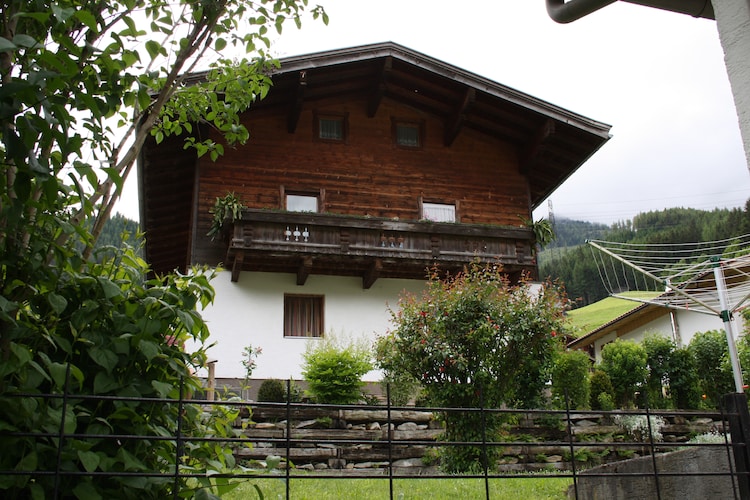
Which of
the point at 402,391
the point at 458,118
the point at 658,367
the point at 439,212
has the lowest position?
the point at 402,391

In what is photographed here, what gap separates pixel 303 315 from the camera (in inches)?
704

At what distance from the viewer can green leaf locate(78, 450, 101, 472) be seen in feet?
9.32

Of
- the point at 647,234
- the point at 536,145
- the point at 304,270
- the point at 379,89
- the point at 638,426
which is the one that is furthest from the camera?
the point at 647,234

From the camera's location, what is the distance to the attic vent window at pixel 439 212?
767 inches

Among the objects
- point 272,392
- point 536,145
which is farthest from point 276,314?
point 536,145

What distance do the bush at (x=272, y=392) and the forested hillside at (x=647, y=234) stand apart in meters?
34.6

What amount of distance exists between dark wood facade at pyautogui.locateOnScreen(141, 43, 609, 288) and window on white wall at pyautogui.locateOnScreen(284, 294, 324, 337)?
805 millimetres

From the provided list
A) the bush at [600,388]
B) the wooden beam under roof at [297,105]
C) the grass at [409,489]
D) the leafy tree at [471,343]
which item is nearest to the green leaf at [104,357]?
the grass at [409,489]

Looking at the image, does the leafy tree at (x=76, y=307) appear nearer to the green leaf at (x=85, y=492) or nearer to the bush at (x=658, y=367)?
the green leaf at (x=85, y=492)

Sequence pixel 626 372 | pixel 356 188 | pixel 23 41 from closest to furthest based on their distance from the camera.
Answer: pixel 23 41, pixel 626 372, pixel 356 188

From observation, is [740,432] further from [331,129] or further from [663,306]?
[663,306]

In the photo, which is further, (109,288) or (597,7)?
(109,288)

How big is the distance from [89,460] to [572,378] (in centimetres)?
1309

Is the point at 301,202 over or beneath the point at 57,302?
over
